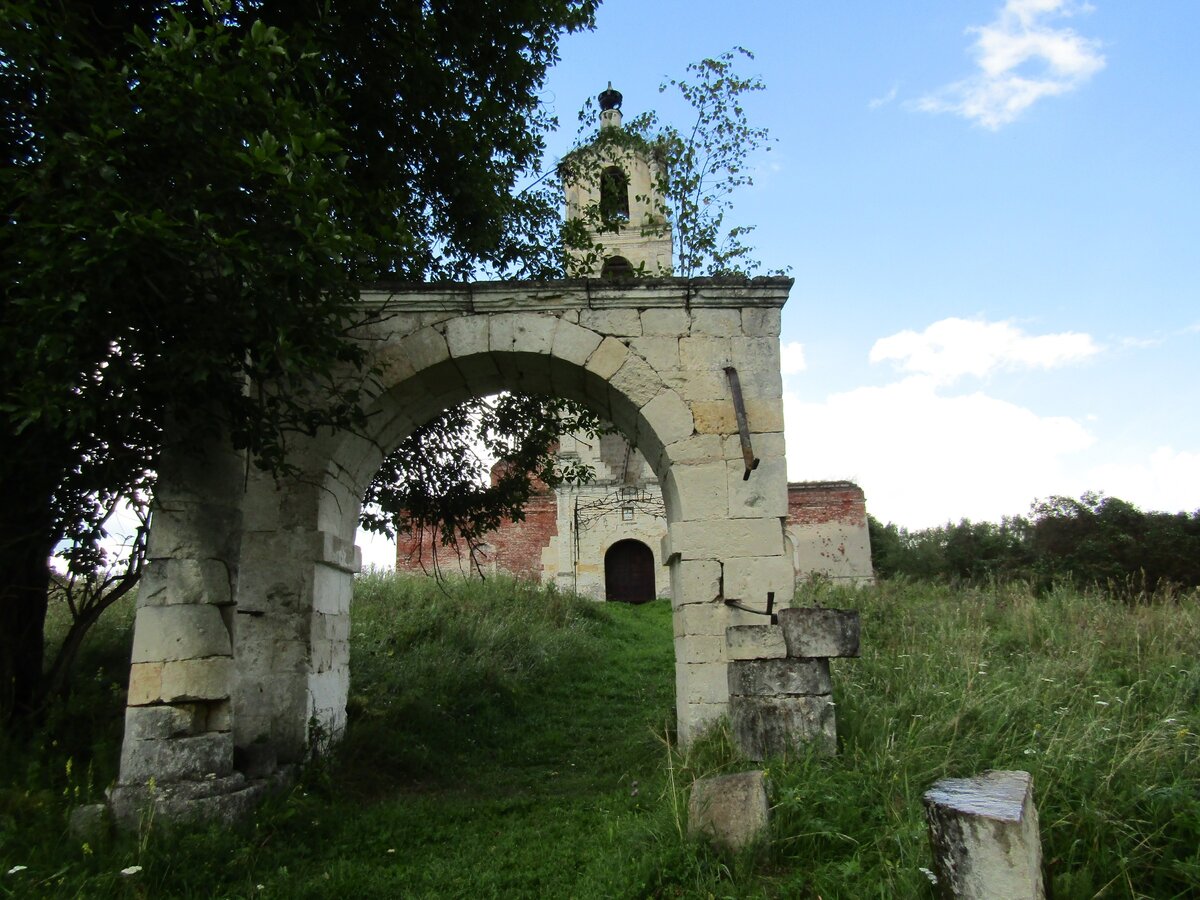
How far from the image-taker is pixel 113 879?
3.85 m

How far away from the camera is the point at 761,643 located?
4.94 metres

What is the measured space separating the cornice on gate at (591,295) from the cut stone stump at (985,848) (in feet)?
13.1

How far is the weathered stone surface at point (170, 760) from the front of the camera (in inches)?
176

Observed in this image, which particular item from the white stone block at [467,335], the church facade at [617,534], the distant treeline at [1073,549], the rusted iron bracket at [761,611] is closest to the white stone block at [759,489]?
the rusted iron bracket at [761,611]

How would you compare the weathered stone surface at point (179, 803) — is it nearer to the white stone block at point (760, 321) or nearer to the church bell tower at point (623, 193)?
the white stone block at point (760, 321)

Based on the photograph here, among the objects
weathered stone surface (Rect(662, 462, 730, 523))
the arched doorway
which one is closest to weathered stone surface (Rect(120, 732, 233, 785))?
weathered stone surface (Rect(662, 462, 730, 523))

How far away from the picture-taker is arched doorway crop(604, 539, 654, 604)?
65.6 feet

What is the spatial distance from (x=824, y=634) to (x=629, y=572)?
1547 centimetres

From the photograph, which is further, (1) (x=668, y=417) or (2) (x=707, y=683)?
(1) (x=668, y=417)

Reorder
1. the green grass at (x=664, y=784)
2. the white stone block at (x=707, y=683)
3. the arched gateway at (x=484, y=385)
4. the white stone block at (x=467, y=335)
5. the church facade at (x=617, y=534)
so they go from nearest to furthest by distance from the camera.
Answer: the green grass at (x=664, y=784)
the arched gateway at (x=484, y=385)
the white stone block at (x=707, y=683)
the white stone block at (x=467, y=335)
the church facade at (x=617, y=534)

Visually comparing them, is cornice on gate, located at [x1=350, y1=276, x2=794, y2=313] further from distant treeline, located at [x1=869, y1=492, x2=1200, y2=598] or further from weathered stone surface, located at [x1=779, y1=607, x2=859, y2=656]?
distant treeline, located at [x1=869, y1=492, x2=1200, y2=598]

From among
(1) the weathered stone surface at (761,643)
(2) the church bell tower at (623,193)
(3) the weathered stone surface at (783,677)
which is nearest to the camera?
(3) the weathered stone surface at (783,677)

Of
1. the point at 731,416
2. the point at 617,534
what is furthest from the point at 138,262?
the point at 617,534

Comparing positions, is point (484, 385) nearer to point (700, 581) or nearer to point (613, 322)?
point (613, 322)
